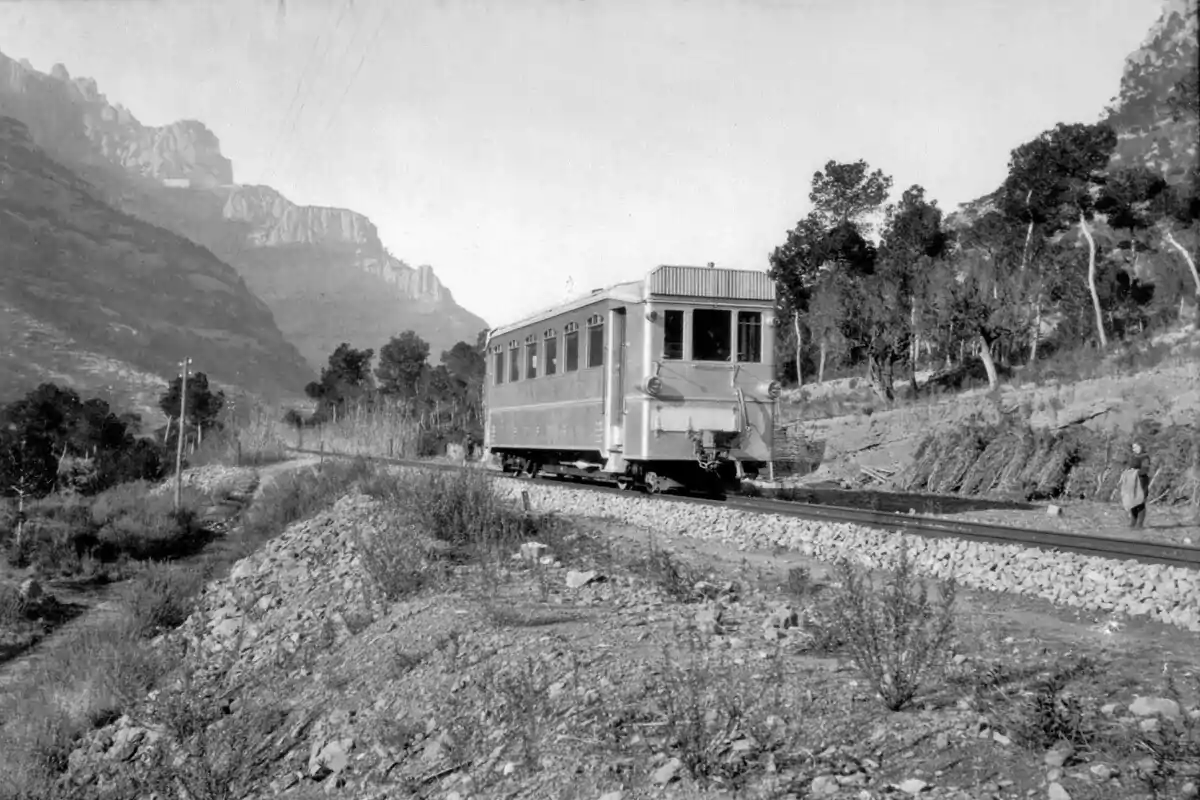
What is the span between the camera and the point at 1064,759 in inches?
166

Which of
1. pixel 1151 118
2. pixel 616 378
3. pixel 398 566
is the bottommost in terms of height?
pixel 398 566

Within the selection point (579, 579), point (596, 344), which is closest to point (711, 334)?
point (596, 344)

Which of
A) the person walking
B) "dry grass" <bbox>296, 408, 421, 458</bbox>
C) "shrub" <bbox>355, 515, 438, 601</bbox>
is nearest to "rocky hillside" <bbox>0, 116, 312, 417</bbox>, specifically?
"dry grass" <bbox>296, 408, 421, 458</bbox>

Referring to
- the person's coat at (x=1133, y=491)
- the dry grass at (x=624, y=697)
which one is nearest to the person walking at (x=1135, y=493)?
the person's coat at (x=1133, y=491)

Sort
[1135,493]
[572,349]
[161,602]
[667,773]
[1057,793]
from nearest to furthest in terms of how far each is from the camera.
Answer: [1057,793] < [667,773] < [1135,493] < [161,602] < [572,349]

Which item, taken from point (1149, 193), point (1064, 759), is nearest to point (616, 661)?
point (1064, 759)

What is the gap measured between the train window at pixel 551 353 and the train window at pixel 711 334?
3124 mm

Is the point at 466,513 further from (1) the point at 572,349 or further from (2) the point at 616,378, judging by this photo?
(1) the point at 572,349

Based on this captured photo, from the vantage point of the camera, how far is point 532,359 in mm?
18344

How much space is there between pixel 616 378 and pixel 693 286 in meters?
1.68

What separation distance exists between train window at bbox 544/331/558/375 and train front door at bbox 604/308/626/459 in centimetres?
245

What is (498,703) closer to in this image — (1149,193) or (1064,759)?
(1064,759)

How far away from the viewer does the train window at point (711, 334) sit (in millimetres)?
14547

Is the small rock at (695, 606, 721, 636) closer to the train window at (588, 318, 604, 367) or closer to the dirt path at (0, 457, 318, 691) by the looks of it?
the train window at (588, 318, 604, 367)
